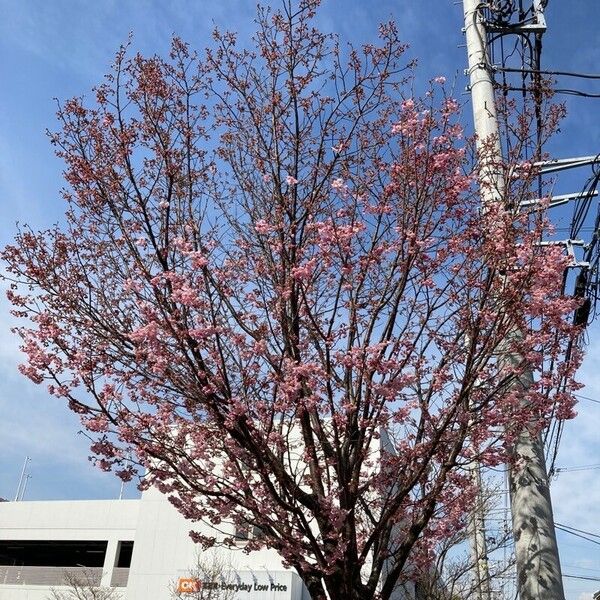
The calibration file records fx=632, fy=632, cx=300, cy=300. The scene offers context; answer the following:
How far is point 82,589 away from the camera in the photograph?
2538cm

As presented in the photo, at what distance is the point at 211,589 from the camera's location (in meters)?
20.8

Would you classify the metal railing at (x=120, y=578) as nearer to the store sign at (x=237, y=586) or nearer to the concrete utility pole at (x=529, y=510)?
the store sign at (x=237, y=586)

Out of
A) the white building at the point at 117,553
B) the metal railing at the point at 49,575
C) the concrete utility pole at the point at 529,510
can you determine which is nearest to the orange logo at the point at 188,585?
the white building at the point at 117,553

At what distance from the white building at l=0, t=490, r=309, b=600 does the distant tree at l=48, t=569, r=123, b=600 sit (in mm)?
114

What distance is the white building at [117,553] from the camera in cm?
2155

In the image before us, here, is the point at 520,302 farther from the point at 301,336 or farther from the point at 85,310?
the point at 85,310

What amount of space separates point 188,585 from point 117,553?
8.70m

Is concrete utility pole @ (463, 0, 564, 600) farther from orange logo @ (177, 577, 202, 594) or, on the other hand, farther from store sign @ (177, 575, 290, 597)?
orange logo @ (177, 577, 202, 594)

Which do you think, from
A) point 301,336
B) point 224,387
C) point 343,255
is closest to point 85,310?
point 224,387

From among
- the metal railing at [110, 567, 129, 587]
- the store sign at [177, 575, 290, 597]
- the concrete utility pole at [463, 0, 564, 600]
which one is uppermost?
the metal railing at [110, 567, 129, 587]

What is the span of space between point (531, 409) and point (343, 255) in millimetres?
2274

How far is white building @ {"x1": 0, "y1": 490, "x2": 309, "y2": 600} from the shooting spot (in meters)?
21.5

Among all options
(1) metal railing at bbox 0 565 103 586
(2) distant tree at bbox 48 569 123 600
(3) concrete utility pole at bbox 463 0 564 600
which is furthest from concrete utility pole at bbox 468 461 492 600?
(1) metal railing at bbox 0 565 103 586

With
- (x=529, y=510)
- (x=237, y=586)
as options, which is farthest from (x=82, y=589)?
(x=529, y=510)
